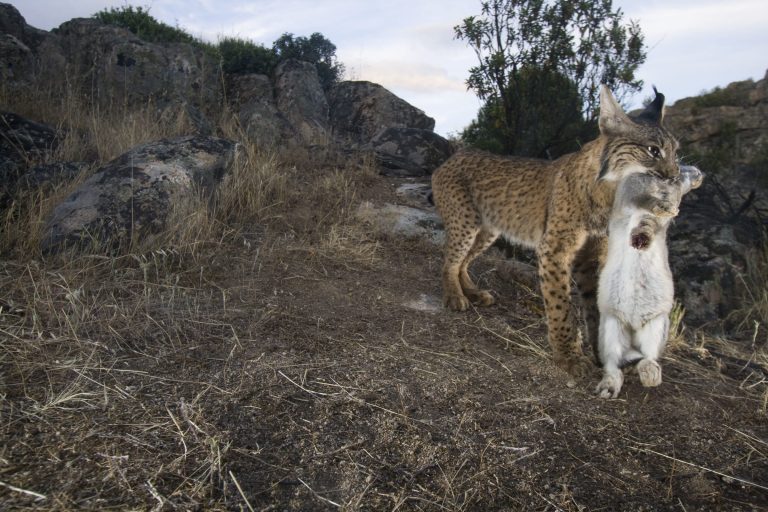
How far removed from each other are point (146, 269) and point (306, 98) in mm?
8311

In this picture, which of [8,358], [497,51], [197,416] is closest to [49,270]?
[8,358]

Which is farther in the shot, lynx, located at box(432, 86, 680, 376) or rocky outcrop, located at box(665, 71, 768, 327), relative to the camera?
rocky outcrop, located at box(665, 71, 768, 327)

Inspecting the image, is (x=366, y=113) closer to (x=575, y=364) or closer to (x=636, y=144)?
(x=636, y=144)

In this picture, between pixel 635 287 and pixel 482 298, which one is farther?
pixel 482 298

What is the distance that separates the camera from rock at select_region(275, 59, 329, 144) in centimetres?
1164

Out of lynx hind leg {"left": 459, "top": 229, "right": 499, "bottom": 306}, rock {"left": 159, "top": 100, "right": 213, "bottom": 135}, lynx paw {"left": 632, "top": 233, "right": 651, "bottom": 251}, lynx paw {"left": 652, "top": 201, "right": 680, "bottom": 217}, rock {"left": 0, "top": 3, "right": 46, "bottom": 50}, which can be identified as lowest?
lynx hind leg {"left": 459, "top": 229, "right": 499, "bottom": 306}

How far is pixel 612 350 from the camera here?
3.88 meters

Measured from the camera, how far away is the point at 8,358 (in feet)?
11.5

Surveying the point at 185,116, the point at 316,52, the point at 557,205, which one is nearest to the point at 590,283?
the point at 557,205

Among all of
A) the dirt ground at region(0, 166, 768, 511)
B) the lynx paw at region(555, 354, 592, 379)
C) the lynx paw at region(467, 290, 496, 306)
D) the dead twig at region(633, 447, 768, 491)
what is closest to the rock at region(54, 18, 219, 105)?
the dirt ground at region(0, 166, 768, 511)

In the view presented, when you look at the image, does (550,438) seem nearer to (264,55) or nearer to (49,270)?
(49,270)

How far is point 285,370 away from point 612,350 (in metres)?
2.04

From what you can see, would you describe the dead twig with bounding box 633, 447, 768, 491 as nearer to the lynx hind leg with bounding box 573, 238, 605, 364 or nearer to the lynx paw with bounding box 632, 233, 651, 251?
the lynx paw with bounding box 632, 233, 651, 251

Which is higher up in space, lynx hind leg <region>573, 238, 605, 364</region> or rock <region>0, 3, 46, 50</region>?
rock <region>0, 3, 46, 50</region>
